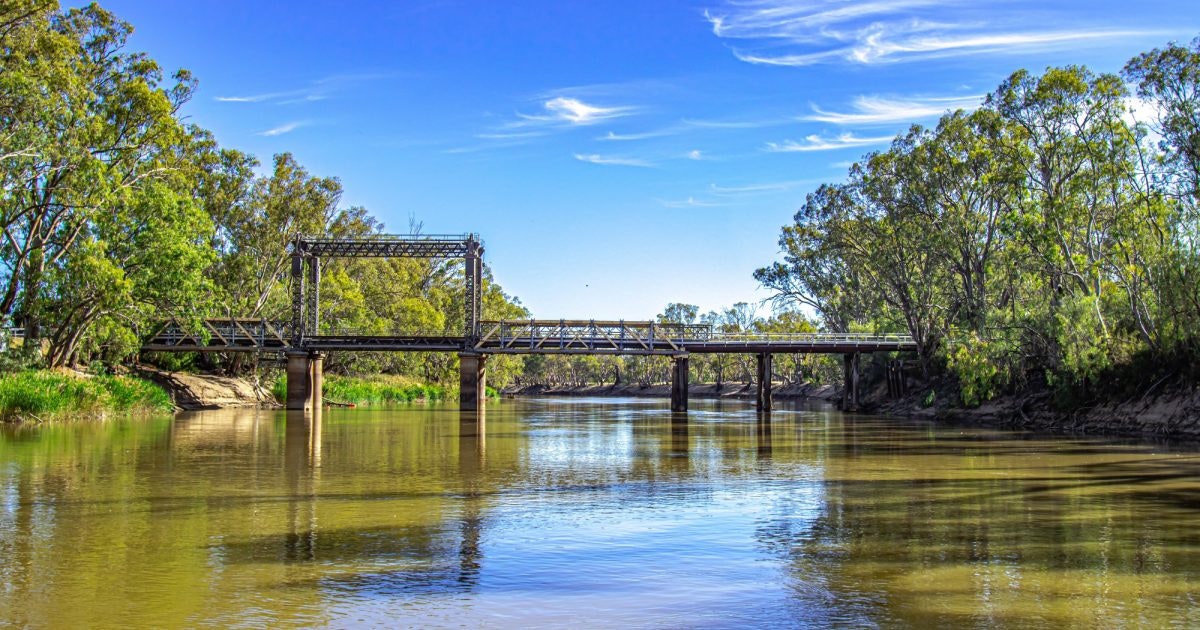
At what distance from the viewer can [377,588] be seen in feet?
32.9

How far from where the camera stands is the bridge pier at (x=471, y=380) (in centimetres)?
6078

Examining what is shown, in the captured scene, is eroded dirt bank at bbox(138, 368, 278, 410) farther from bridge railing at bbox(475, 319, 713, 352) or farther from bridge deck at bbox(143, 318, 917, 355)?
bridge railing at bbox(475, 319, 713, 352)

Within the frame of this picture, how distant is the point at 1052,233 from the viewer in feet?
134

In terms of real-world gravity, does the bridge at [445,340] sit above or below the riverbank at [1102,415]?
above

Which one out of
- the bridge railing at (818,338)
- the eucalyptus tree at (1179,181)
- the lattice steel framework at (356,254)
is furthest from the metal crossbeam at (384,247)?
the eucalyptus tree at (1179,181)

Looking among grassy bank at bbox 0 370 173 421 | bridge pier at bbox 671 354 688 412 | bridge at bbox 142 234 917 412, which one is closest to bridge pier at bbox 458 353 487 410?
bridge at bbox 142 234 917 412

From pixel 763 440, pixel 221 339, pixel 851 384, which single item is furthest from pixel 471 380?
pixel 763 440

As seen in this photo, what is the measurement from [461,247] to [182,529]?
4815cm

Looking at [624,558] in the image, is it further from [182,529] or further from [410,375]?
[410,375]

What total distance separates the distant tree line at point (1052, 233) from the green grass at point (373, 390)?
121ft

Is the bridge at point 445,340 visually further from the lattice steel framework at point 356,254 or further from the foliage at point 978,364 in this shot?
the foliage at point 978,364

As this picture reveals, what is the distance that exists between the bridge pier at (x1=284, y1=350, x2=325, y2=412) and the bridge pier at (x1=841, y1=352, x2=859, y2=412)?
Result: 118 feet

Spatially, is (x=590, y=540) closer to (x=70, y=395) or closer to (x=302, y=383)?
(x=70, y=395)

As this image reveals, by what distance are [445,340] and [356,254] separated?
7941mm
